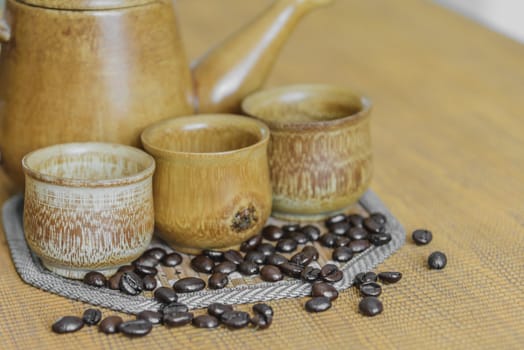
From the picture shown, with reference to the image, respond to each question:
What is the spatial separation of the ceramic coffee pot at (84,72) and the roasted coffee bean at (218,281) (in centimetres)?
19

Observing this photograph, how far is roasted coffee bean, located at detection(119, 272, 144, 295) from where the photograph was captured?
2.80 ft

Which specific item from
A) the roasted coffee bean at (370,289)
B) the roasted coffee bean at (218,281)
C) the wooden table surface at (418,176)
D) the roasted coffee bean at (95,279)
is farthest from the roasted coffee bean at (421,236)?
the roasted coffee bean at (95,279)

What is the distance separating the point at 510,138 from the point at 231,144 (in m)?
0.47

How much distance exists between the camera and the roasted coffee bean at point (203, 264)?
90 cm

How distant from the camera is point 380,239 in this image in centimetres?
96

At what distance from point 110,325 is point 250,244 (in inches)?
8.5

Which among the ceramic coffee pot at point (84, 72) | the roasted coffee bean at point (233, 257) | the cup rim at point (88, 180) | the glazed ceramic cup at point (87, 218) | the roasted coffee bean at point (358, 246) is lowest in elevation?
the roasted coffee bean at point (233, 257)

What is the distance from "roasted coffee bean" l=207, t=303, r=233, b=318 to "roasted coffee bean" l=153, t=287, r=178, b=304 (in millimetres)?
36

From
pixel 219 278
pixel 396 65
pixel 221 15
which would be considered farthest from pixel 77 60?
pixel 221 15

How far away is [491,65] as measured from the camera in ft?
5.04

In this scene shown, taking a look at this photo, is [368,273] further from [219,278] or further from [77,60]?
[77,60]

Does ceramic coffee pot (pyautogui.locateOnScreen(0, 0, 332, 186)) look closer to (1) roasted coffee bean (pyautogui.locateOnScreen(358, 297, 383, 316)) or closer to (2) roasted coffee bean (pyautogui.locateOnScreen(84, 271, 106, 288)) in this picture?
(2) roasted coffee bean (pyautogui.locateOnScreen(84, 271, 106, 288))

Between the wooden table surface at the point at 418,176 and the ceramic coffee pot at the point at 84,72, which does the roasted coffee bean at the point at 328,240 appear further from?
the ceramic coffee pot at the point at 84,72

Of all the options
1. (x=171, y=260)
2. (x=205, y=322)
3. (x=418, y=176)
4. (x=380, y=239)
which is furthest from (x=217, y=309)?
(x=418, y=176)
